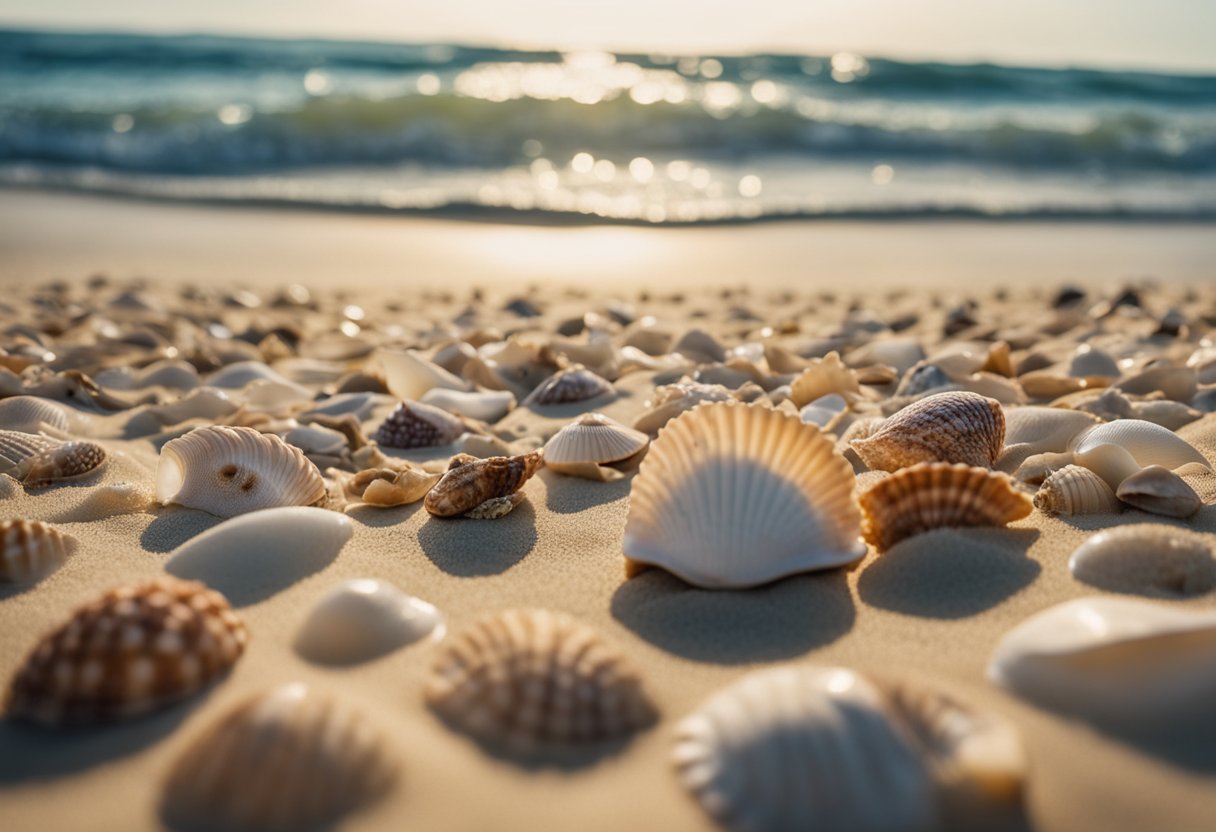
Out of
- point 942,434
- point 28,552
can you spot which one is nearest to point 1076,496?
point 942,434

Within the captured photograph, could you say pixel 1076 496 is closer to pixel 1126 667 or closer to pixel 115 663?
pixel 1126 667

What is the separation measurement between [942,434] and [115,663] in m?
1.49

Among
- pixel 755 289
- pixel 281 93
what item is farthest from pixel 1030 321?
pixel 281 93

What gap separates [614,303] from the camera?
479cm

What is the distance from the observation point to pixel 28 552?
1.61 meters

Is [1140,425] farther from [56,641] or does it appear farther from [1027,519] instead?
[56,641]

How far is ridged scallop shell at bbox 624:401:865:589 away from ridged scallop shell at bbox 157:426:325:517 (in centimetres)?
83

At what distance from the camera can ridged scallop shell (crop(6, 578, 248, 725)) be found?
46.0 inches

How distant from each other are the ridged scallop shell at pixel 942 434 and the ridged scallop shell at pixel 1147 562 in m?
0.42

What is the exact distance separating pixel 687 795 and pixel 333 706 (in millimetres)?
408

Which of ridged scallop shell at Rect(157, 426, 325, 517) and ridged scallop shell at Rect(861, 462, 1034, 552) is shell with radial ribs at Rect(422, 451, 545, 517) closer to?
ridged scallop shell at Rect(157, 426, 325, 517)

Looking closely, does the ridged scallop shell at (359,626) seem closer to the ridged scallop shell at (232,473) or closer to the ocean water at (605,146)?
the ridged scallop shell at (232,473)

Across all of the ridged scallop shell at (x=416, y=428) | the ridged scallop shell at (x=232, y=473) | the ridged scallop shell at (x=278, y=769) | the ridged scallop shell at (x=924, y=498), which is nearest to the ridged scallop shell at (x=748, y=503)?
the ridged scallop shell at (x=924, y=498)

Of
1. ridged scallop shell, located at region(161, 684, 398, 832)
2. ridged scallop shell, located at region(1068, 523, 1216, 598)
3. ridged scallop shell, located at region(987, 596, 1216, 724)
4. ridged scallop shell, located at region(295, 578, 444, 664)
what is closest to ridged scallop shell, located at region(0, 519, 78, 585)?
ridged scallop shell, located at region(295, 578, 444, 664)
